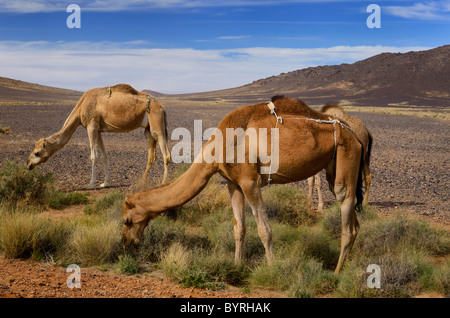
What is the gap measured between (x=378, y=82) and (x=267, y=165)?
165 metres

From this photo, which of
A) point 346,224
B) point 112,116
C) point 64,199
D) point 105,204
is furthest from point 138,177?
point 346,224

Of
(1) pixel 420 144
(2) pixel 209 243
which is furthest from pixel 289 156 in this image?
(1) pixel 420 144

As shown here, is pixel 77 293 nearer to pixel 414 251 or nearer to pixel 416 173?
pixel 414 251

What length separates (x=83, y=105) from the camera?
11906 millimetres

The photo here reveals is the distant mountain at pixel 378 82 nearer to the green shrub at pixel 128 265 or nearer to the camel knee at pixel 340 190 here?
the camel knee at pixel 340 190

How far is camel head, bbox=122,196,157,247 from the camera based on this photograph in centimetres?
646

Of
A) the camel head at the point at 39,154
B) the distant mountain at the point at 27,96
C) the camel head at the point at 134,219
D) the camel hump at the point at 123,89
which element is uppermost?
the distant mountain at the point at 27,96

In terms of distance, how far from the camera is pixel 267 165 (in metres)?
6.32

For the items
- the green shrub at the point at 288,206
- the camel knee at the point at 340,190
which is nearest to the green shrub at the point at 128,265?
the camel knee at the point at 340,190

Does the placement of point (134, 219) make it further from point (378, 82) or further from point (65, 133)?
point (378, 82)

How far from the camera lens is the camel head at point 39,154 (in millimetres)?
11297

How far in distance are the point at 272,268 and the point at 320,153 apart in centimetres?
167
